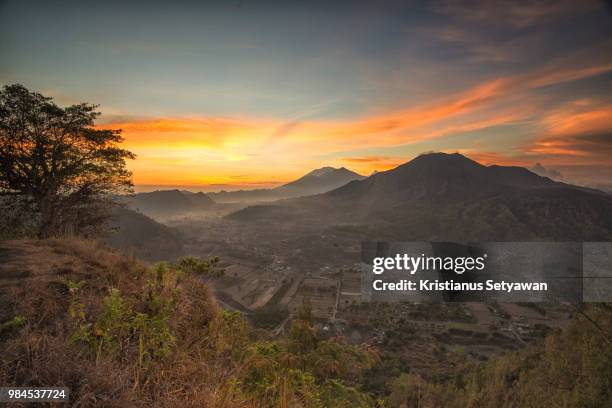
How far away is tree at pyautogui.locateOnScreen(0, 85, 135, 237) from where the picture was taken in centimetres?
1099

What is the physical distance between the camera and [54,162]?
11453 mm

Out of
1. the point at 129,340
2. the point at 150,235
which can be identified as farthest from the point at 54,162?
the point at 150,235

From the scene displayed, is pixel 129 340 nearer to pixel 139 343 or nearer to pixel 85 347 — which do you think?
pixel 139 343

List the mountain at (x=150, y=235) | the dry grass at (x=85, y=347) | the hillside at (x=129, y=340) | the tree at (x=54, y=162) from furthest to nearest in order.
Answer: the mountain at (x=150, y=235) < the tree at (x=54, y=162) < the hillside at (x=129, y=340) < the dry grass at (x=85, y=347)

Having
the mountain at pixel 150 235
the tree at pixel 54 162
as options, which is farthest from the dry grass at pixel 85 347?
the mountain at pixel 150 235

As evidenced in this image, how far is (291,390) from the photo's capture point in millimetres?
3963

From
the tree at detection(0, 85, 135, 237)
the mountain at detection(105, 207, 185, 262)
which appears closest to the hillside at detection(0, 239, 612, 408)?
the tree at detection(0, 85, 135, 237)

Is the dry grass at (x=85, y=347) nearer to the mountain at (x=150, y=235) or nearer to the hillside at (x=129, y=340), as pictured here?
the hillside at (x=129, y=340)

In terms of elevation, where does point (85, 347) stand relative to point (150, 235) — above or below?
above

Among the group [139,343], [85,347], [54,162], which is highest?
[54,162]

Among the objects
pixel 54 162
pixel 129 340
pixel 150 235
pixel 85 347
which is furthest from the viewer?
pixel 150 235

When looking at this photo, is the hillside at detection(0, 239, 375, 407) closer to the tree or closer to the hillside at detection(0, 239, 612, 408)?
the hillside at detection(0, 239, 612, 408)

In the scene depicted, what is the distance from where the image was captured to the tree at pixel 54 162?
433 inches

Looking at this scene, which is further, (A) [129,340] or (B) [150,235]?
(B) [150,235]
